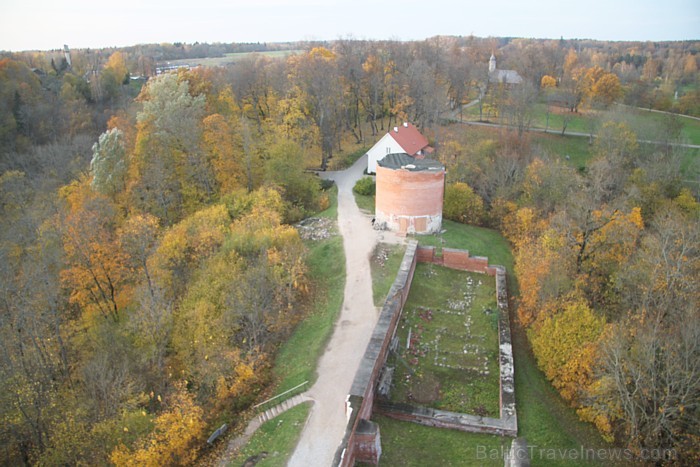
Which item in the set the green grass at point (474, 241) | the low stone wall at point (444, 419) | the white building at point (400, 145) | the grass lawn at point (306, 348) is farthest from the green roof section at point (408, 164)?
the low stone wall at point (444, 419)

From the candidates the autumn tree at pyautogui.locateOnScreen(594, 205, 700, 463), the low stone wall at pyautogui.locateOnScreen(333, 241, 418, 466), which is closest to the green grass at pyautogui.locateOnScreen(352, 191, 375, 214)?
the low stone wall at pyautogui.locateOnScreen(333, 241, 418, 466)

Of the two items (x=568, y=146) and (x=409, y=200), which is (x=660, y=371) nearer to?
(x=409, y=200)

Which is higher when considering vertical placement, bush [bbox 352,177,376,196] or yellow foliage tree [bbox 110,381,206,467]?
bush [bbox 352,177,376,196]

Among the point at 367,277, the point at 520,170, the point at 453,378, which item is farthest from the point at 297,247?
the point at 520,170

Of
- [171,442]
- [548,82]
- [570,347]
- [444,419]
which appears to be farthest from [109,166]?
[548,82]

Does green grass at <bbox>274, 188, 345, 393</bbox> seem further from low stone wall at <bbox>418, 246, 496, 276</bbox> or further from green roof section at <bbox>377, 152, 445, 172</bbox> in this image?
green roof section at <bbox>377, 152, 445, 172</bbox>

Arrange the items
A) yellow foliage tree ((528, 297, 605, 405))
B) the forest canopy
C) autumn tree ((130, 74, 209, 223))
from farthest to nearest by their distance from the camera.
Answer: autumn tree ((130, 74, 209, 223)), yellow foliage tree ((528, 297, 605, 405)), the forest canopy
